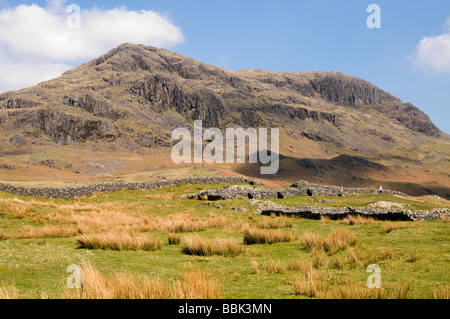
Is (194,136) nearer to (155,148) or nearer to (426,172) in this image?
(155,148)

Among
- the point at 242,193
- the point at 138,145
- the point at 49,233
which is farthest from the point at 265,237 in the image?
the point at 138,145

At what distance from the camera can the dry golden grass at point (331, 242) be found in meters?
11.0

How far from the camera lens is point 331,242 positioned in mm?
11305

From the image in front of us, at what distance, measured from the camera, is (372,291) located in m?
5.91

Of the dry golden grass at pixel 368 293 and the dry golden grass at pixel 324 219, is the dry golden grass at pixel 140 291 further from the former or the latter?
the dry golden grass at pixel 324 219

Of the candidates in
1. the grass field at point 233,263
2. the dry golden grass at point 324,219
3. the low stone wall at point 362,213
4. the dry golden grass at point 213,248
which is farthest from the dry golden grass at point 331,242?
the low stone wall at point 362,213

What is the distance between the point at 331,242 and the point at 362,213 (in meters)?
11.2

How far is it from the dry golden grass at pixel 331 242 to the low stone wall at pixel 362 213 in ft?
32.5

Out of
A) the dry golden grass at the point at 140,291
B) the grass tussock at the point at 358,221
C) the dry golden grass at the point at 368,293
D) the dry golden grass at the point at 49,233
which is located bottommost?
the dry golden grass at the point at 49,233

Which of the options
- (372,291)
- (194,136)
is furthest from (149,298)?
(194,136)

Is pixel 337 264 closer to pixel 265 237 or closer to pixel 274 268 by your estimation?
pixel 274 268

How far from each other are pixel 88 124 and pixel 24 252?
149569mm

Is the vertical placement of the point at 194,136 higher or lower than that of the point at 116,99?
lower

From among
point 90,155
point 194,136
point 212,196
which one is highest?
point 194,136
